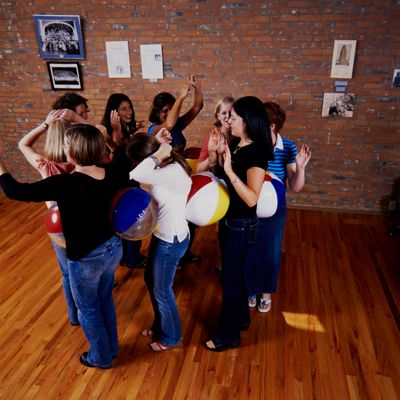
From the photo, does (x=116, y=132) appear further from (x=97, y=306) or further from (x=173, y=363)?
(x=173, y=363)

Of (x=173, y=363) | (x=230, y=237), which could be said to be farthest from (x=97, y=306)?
(x=230, y=237)

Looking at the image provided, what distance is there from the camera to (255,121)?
1917mm

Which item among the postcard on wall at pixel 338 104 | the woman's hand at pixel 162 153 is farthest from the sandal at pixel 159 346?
the postcard on wall at pixel 338 104

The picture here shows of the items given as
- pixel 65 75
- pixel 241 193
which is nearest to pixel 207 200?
pixel 241 193

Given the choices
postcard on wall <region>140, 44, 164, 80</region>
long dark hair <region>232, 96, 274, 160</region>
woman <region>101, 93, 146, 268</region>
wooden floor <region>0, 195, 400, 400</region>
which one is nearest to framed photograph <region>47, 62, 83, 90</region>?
postcard on wall <region>140, 44, 164, 80</region>

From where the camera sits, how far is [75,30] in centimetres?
427

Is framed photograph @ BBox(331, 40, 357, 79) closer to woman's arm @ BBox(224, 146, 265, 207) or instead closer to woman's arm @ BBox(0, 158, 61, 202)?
woman's arm @ BBox(224, 146, 265, 207)

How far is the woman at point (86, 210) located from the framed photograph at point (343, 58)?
9.79 ft

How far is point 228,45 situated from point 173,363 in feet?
10.9

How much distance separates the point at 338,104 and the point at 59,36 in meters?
3.36

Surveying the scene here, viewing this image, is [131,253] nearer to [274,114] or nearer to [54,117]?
[54,117]

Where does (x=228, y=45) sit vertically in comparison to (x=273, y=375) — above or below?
above

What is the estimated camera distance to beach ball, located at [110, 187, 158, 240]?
1854 mm

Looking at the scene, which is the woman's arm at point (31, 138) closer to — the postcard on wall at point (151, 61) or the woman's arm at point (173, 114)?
the woman's arm at point (173, 114)
